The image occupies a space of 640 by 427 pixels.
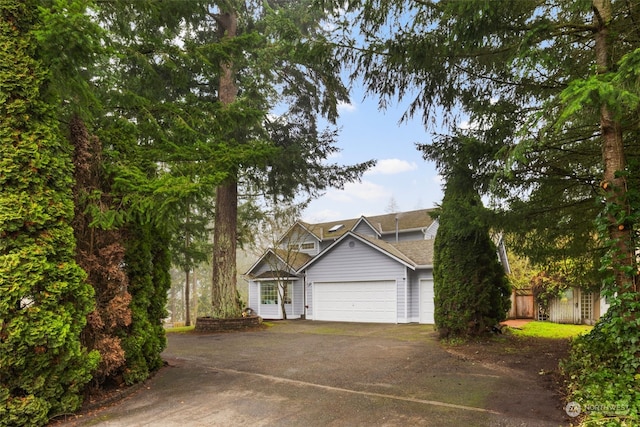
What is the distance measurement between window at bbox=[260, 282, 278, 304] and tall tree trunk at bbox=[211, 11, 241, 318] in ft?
18.0

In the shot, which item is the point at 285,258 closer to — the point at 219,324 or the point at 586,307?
the point at 219,324

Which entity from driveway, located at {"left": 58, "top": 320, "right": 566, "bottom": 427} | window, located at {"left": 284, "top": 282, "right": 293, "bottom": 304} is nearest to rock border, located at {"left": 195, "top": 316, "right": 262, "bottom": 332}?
driveway, located at {"left": 58, "top": 320, "right": 566, "bottom": 427}

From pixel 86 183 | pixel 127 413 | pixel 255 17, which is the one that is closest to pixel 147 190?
pixel 86 183

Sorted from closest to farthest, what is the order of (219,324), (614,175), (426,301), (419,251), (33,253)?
(33,253)
(614,175)
(219,324)
(426,301)
(419,251)

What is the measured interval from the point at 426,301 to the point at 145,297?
12.2m

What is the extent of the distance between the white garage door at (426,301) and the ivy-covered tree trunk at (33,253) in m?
13.1

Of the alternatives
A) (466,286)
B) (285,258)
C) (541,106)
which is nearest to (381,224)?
(285,258)

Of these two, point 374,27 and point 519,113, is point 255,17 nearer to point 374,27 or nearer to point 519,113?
point 374,27

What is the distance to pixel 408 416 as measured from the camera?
433cm

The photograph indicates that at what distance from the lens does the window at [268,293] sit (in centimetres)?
2011

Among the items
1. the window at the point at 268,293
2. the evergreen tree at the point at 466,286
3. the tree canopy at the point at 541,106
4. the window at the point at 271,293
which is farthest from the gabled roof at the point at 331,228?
the tree canopy at the point at 541,106

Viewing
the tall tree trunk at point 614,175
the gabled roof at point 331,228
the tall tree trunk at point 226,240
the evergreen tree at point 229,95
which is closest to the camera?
the tall tree trunk at point 614,175

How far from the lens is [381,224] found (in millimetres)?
22719

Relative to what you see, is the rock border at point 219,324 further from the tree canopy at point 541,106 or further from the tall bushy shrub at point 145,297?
the tree canopy at point 541,106
